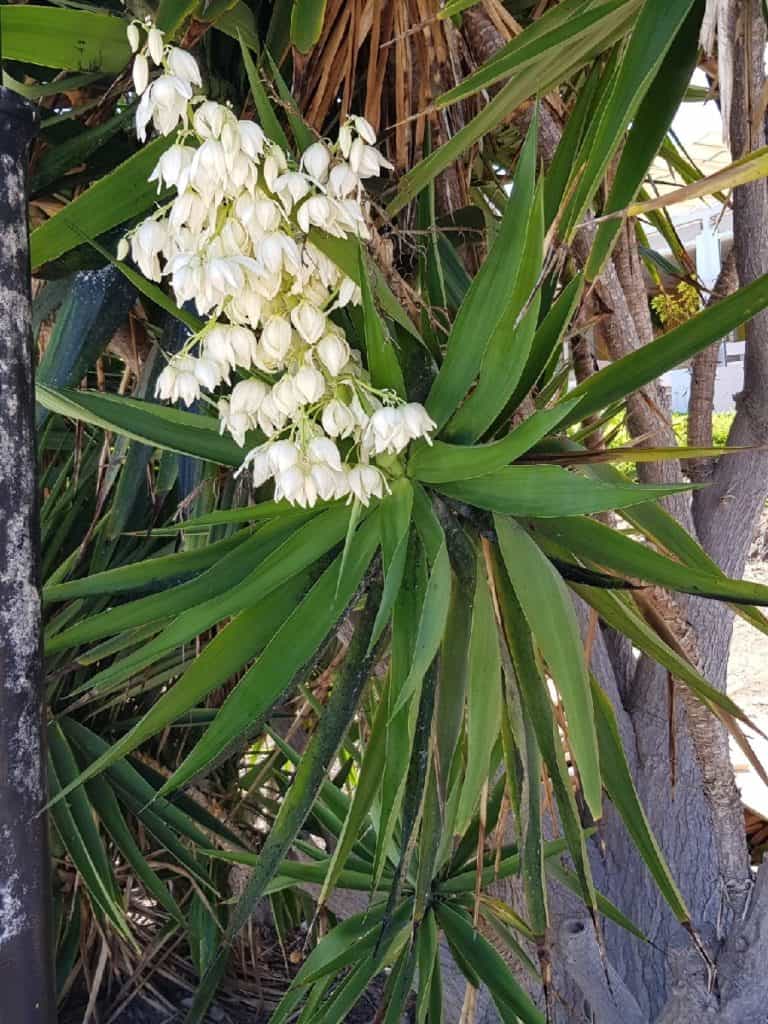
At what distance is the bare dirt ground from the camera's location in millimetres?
2398

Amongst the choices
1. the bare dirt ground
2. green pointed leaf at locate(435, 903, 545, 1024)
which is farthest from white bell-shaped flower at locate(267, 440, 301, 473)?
the bare dirt ground

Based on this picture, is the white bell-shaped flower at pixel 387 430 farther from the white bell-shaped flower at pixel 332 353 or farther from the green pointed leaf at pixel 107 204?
the green pointed leaf at pixel 107 204

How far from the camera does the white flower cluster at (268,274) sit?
1.74ft

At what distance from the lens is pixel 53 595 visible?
79 cm

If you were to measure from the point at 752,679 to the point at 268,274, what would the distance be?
340cm

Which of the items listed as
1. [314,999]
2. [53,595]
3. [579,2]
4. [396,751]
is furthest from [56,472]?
[579,2]

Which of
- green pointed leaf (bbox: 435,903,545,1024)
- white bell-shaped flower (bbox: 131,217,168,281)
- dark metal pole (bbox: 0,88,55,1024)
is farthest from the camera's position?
green pointed leaf (bbox: 435,903,545,1024)

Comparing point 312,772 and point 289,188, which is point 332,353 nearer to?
point 289,188

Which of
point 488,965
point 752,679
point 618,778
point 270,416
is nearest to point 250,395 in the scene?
point 270,416

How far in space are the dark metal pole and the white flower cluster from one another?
95 mm

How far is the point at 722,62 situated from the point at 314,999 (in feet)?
3.57

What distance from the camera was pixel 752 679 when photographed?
3447 mm

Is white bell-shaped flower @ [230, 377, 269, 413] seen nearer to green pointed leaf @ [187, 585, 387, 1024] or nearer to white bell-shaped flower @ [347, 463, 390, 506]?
white bell-shaped flower @ [347, 463, 390, 506]

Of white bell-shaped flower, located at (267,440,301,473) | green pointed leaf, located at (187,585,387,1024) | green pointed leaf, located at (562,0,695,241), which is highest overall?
green pointed leaf, located at (562,0,695,241)
